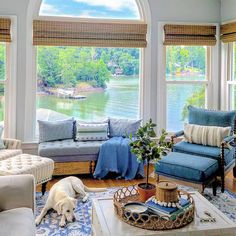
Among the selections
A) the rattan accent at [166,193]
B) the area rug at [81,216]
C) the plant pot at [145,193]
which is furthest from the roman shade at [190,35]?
the rattan accent at [166,193]

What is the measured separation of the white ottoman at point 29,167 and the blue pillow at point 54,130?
30.5 inches

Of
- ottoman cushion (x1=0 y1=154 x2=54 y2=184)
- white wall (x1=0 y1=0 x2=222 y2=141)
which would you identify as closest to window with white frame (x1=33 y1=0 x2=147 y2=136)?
white wall (x1=0 y1=0 x2=222 y2=141)

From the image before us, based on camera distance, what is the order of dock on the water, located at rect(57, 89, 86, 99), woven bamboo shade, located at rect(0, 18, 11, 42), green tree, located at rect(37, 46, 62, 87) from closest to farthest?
woven bamboo shade, located at rect(0, 18, 11, 42)
green tree, located at rect(37, 46, 62, 87)
dock on the water, located at rect(57, 89, 86, 99)

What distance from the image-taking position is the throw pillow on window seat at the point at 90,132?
4746 millimetres

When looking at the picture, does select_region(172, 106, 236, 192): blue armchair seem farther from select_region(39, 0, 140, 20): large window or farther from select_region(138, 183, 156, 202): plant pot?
select_region(39, 0, 140, 20): large window

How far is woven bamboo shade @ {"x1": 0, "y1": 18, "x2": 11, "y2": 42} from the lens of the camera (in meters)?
4.65

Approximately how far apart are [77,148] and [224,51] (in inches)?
111

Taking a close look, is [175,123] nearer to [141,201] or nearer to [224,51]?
[224,51]

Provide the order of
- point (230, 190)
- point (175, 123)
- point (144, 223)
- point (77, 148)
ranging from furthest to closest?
point (175, 123) → point (77, 148) → point (230, 190) → point (144, 223)

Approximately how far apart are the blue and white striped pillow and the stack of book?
2.53 metres

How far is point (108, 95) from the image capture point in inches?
207

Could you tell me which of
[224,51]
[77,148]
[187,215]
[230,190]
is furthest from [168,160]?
[224,51]

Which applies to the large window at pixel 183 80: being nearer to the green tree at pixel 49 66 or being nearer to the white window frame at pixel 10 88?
the green tree at pixel 49 66

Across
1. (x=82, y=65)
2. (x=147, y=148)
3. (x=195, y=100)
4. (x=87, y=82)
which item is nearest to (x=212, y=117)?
(x=195, y=100)
